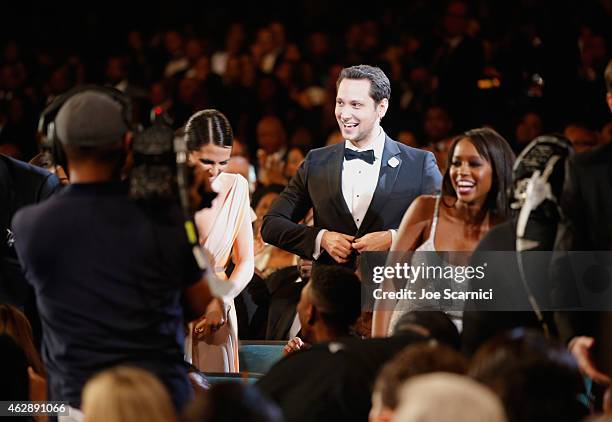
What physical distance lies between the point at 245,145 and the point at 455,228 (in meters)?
5.37

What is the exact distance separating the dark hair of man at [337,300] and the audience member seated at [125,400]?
0.98m

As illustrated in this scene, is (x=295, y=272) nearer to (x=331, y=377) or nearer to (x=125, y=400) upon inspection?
(x=331, y=377)

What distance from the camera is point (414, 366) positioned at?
2.99 m

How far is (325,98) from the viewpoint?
1003 centimetres

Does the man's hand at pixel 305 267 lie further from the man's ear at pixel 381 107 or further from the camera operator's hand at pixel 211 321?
the man's ear at pixel 381 107

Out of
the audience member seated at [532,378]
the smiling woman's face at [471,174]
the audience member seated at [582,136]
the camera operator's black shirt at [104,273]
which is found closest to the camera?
the audience member seated at [532,378]

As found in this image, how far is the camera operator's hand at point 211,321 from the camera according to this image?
503 cm

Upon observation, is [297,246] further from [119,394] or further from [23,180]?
[119,394]

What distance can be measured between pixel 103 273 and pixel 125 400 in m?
0.58

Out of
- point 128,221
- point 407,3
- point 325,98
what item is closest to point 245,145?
point 325,98

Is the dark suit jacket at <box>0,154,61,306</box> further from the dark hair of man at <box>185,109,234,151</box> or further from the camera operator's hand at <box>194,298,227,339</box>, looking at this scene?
the camera operator's hand at <box>194,298,227,339</box>

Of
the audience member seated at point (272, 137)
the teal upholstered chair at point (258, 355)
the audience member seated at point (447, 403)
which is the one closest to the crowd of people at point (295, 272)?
the audience member seated at point (447, 403)

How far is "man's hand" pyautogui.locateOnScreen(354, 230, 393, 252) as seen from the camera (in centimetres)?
496

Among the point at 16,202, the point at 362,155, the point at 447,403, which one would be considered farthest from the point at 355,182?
the point at 447,403
